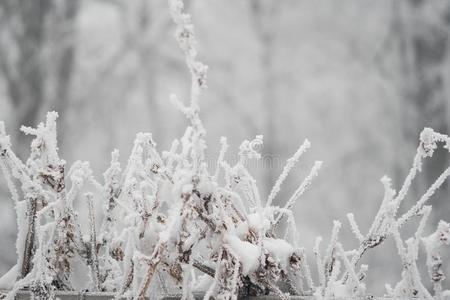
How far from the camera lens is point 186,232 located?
1.79 m

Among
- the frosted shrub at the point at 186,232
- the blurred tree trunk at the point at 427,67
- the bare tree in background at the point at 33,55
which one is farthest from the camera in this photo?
the bare tree in background at the point at 33,55

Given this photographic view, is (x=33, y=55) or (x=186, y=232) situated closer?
(x=186, y=232)

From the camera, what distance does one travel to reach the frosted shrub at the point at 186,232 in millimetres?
1726

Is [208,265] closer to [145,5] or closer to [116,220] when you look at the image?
[116,220]

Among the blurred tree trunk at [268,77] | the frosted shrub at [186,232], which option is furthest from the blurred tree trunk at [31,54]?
the frosted shrub at [186,232]

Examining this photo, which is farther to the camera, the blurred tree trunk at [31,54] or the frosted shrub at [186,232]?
the blurred tree trunk at [31,54]

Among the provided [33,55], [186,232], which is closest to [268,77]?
[33,55]

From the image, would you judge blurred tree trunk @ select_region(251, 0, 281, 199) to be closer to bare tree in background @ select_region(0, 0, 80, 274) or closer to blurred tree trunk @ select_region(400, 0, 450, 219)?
blurred tree trunk @ select_region(400, 0, 450, 219)

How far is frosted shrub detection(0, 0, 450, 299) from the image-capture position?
1.73m

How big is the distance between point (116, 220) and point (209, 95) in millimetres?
12997

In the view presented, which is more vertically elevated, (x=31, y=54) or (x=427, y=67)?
(x=31, y=54)

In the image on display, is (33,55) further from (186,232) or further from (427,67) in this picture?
(186,232)

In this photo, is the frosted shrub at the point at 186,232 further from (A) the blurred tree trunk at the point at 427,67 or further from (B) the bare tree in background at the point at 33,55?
(B) the bare tree in background at the point at 33,55

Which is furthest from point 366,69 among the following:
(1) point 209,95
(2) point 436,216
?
(2) point 436,216
